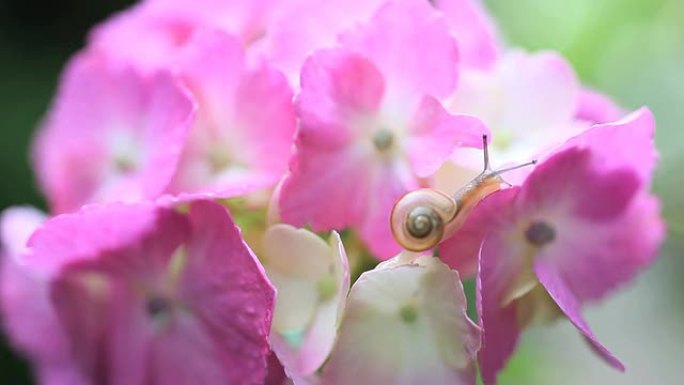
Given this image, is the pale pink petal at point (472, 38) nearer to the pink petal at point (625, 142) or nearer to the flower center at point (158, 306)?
the pink petal at point (625, 142)

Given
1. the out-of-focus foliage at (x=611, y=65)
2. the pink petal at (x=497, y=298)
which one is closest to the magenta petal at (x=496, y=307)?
the pink petal at (x=497, y=298)

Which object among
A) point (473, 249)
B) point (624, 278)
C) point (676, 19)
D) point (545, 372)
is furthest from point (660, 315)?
point (473, 249)

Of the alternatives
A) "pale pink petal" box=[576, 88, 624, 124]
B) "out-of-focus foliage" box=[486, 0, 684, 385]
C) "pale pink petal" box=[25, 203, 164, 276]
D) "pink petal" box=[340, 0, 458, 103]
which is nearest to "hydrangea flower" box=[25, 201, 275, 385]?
"pale pink petal" box=[25, 203, 164, 276]

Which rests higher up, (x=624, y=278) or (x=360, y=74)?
(x=360, y=74)

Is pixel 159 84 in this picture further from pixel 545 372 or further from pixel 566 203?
pixel 545 372

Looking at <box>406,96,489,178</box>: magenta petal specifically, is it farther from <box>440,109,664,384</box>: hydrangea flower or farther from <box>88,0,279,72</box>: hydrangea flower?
<box>88,0,279,72</box>: hydrangea flower

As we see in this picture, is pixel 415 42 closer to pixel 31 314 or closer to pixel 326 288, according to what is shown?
pixel 326 288
